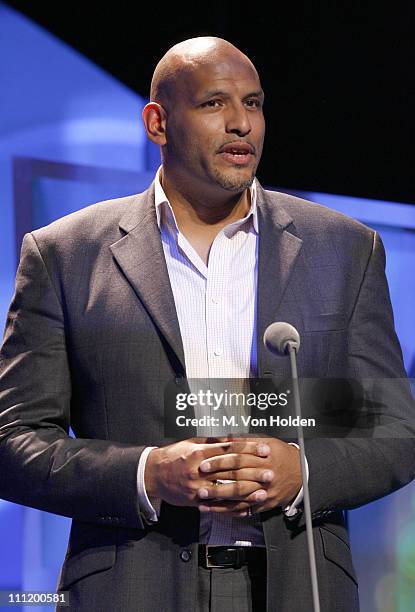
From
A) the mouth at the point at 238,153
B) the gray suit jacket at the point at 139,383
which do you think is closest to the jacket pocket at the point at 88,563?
the gray suit jacket at the point at 139,383

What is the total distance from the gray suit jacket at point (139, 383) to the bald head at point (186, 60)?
11.4 inches

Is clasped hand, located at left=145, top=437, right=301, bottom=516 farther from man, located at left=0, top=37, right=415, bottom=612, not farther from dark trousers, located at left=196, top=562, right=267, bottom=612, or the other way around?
dark trousers, located at left=196, top=562, right=267, bottom=612

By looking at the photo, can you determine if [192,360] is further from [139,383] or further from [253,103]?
[253,103]

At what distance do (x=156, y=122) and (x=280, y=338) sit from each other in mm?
892

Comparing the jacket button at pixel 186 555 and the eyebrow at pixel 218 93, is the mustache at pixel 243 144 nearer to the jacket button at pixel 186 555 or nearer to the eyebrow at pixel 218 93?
the eyebrow at pixel 218 93

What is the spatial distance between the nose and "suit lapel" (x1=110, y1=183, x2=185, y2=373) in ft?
0.87

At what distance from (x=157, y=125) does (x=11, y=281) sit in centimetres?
77

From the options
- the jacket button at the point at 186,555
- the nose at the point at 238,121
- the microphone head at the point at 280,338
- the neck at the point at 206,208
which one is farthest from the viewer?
the neck at the point at 206,208

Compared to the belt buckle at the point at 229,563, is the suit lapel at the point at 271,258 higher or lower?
higher

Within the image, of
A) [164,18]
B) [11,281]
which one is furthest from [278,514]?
[164,18]

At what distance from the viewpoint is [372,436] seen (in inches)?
86.4

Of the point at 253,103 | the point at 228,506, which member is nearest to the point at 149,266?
the point at 253,103

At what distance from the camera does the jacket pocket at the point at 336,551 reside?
7.04 feet

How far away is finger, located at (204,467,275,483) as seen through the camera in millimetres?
1971
